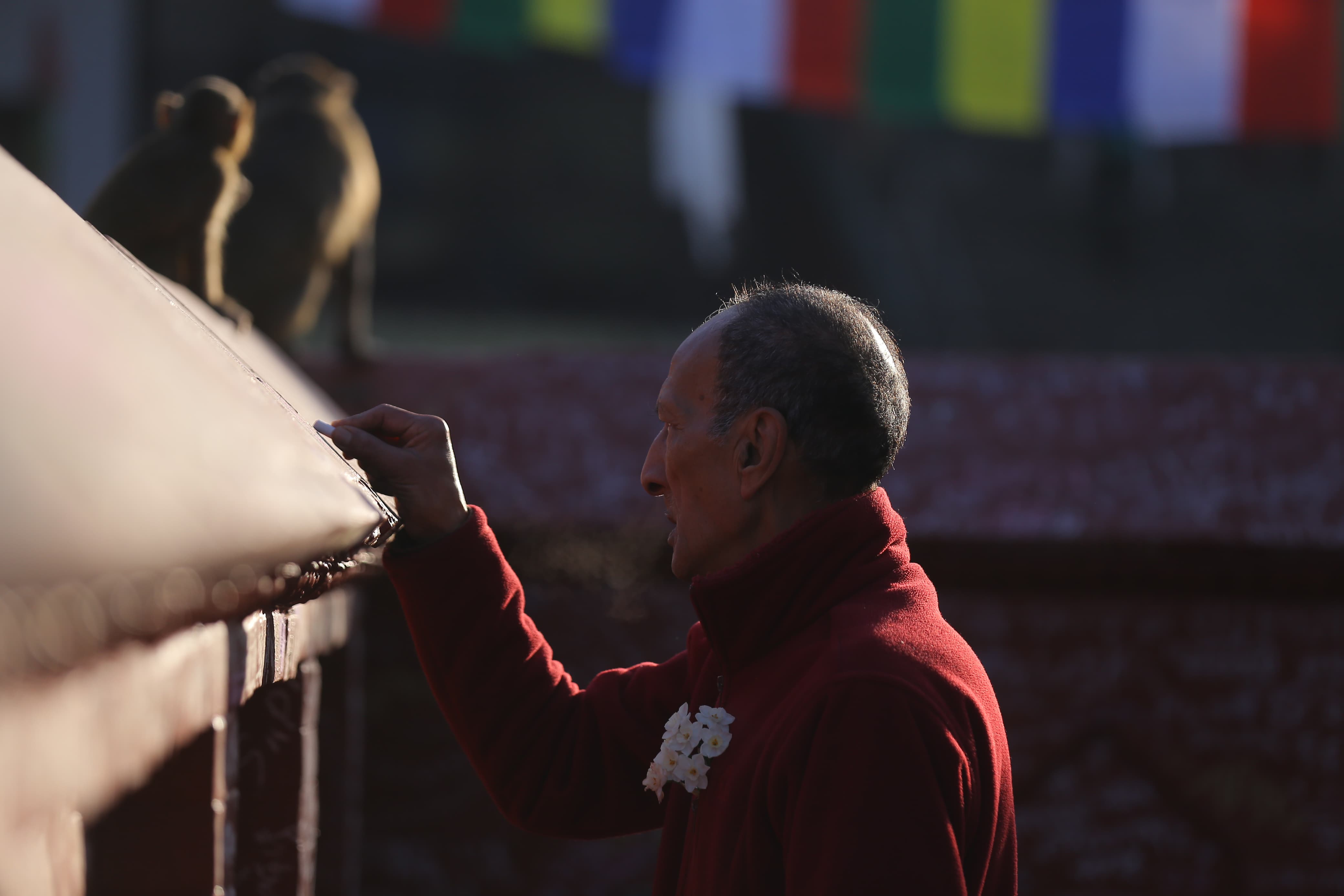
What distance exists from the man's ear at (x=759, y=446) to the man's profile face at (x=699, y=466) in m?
0.01

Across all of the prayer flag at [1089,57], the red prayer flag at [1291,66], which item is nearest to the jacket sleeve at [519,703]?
the prayer flag at [1089,57]

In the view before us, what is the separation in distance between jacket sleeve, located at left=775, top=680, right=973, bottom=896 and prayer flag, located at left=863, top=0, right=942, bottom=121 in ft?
12.1

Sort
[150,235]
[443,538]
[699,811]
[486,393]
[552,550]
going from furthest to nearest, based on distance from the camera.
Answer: [486,393], [552,550], [150,235], [443,538], [699,811]

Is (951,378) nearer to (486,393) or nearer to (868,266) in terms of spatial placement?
(486,393)

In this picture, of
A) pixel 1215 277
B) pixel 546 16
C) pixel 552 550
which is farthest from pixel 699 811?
pixel 1215 277

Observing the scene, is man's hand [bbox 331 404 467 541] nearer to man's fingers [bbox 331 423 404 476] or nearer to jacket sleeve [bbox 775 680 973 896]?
man's fingers [bbox 331 423 404 476]

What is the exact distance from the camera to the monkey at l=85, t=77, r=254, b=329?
1.56m

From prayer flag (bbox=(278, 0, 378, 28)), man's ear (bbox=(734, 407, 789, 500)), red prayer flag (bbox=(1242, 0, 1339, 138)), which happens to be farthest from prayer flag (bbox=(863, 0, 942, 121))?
man's ear (bbox=(734, 407, 789, 500))

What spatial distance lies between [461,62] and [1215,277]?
4.76 m

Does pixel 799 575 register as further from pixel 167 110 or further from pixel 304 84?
pixel 304 84

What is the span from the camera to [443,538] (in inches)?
51.6

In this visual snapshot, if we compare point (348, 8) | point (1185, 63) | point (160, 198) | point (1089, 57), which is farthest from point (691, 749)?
point (1185, 63)

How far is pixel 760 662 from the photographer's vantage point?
45.8 inches

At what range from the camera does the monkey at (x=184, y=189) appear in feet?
5.12
